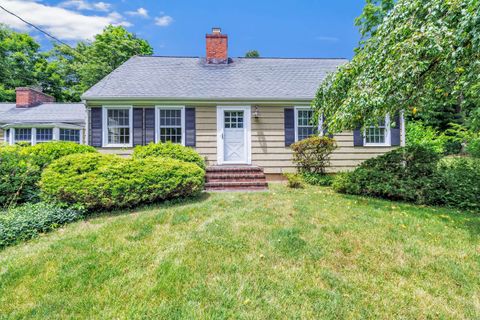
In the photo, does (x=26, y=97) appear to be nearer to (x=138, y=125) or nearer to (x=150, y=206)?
(x=138, y=125)

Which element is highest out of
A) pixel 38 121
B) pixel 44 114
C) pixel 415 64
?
pixel 44 114

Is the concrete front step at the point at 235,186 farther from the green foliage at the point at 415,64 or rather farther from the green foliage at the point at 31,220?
the green foliage at the point at 31,220

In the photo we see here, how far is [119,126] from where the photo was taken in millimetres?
7922

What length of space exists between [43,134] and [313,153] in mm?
12744

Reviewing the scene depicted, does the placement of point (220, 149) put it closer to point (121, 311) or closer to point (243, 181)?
point (243, 181)

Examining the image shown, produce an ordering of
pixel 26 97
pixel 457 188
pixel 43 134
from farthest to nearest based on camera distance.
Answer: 1. pixel 26 97
2. pixel 43 134
3. pixel 457 188

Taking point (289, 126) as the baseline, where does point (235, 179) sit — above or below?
below

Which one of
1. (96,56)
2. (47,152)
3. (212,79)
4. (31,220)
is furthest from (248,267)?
(96,56)

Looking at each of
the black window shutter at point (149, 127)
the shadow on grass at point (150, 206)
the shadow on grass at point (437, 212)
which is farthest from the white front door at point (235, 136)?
the shadow on grass at point (437, 212)

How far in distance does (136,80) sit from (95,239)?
6.80 meters

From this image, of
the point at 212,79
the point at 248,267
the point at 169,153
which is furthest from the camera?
the point at 212,79

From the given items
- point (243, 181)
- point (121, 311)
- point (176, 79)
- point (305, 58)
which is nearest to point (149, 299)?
point (121, 311)

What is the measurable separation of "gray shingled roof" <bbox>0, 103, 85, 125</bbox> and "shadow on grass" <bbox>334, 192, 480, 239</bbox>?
1326cm

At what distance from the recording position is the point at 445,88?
16.3ft
